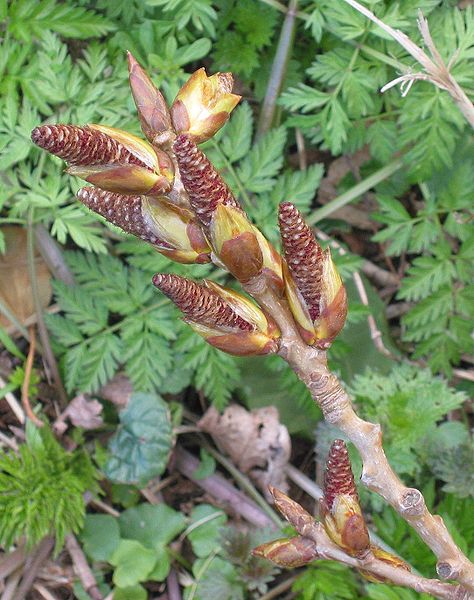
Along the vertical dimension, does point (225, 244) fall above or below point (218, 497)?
above

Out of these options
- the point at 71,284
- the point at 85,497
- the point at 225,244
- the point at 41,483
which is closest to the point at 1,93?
the point at 71,284

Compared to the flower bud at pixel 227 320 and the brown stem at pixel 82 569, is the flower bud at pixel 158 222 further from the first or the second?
the brown stem at pixel 82 569

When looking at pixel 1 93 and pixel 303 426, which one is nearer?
pixel 1 93

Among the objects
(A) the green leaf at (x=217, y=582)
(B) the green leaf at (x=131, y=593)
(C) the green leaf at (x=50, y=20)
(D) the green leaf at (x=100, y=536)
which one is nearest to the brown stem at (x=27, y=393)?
(D) the green leaf at (x=100, y=536)

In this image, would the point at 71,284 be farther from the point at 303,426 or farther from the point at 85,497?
the point at 303,426

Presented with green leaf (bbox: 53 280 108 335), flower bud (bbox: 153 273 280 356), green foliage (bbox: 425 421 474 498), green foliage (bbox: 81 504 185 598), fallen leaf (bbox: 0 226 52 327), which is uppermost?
flower bud (bbox: 153 273 280 356)

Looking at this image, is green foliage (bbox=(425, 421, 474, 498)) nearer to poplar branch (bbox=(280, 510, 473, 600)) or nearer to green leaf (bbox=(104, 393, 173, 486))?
green leaf (bbox=(104, 393, 173, 486))

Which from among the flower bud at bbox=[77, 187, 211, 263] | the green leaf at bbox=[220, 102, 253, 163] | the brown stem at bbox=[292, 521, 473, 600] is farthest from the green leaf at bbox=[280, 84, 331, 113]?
the brown stem at bbox=[292, 521, 473, 600]
